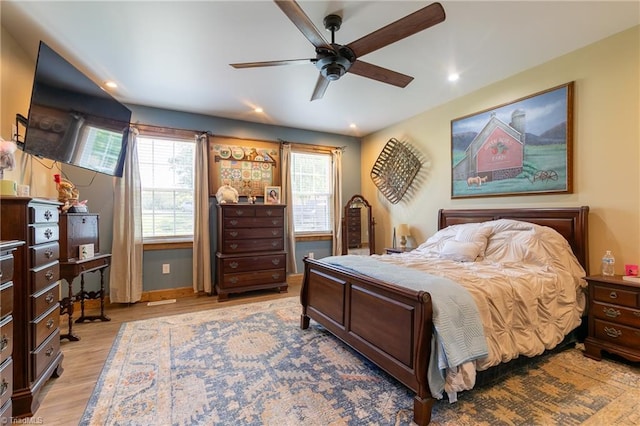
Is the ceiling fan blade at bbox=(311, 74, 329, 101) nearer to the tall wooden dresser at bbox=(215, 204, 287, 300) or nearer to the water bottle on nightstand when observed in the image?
the tall wooden dresser at bbox=(215, 204, 287, 300)

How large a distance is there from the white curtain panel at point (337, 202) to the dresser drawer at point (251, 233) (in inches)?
48.5

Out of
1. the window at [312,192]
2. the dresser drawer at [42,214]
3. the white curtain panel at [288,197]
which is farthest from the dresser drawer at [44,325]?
the window at [312,192]

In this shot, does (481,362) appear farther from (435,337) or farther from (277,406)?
(277,406)

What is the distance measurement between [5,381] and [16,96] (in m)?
2.40

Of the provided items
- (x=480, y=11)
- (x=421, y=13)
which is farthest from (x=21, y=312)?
(x=480, y=11)

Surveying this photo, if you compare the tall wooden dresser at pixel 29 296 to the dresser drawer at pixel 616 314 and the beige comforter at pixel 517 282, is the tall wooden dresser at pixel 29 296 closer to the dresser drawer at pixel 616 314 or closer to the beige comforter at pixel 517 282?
the beige comforter at pixel 517 282

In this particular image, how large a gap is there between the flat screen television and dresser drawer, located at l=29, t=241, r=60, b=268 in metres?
0.78

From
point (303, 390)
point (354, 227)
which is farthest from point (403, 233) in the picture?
point (303, 390)

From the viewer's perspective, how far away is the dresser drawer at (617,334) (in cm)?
213

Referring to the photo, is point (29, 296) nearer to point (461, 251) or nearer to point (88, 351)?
point (88, 351)

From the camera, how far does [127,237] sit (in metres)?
3.80

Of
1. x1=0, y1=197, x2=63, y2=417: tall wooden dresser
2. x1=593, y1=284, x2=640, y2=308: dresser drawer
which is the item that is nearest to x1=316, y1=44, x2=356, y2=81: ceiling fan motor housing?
x1=0, y1=197, x2=63, y2=417: tall wooden dresser

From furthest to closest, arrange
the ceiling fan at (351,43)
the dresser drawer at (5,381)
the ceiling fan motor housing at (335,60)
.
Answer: the ceiling fan motor housing at (335,60) < the ceiling fan at (351,43) < the dresser drawer at (5,381)

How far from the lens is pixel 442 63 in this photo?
9.50ft
